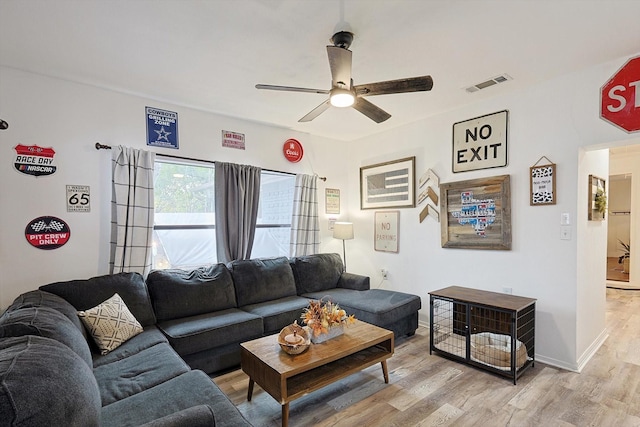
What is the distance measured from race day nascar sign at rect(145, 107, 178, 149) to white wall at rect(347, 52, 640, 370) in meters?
3.09

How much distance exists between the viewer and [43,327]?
1.62 meters

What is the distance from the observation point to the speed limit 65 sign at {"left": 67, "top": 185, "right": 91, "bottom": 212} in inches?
114

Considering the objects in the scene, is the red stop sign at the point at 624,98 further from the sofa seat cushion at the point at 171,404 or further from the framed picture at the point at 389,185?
the sofa seat cushion at the point at 171,404

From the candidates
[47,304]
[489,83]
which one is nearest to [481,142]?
[489,83]

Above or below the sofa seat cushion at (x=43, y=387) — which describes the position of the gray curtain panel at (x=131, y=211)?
above

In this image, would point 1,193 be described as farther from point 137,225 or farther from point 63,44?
point 63,44

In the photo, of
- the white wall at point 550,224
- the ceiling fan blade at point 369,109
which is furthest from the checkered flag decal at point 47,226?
the white wall at point 550,224

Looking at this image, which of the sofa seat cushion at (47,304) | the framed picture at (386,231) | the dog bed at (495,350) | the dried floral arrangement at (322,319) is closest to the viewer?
the sofa seat cushion at (47,304)

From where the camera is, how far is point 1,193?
2596 mm

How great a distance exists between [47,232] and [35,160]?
64 cm

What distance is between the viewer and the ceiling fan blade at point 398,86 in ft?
6.71

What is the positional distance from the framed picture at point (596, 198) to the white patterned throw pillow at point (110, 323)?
13.8ft

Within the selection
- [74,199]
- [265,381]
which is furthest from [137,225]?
[265,381]

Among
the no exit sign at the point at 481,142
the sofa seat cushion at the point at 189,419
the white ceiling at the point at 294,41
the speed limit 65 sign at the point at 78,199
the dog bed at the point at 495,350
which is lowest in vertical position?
the dog bed at the point at 495,350
